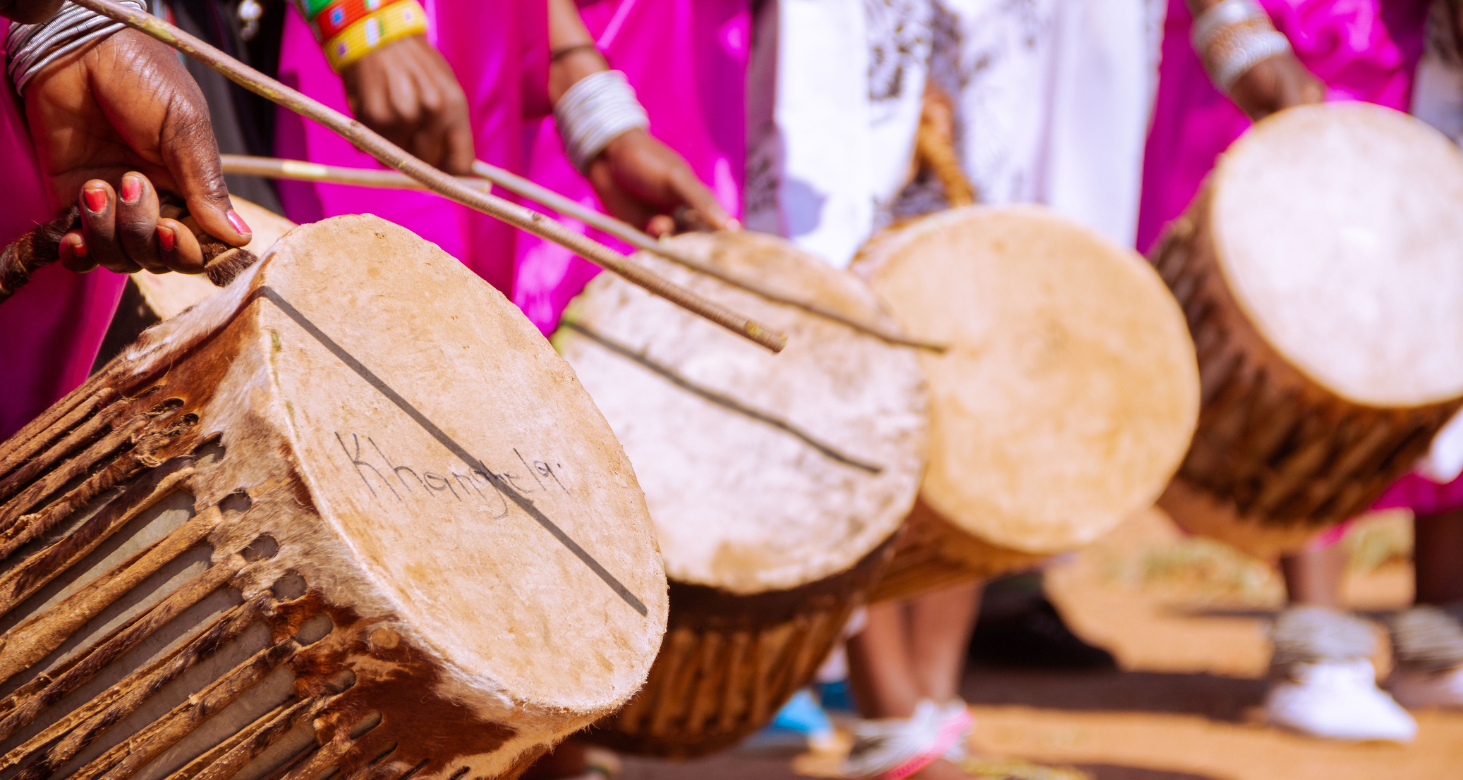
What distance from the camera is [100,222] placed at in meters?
1.01

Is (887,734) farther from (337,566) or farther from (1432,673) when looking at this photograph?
(337,566)

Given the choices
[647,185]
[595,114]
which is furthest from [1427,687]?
[595,114]

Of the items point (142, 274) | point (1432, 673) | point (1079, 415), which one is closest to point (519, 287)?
point (142, 274)

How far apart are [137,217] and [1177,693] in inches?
115

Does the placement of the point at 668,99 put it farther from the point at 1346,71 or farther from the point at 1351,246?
the point at 1346,71

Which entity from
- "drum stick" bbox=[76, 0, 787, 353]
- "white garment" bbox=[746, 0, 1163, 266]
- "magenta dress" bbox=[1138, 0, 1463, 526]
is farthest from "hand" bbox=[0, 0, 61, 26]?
"magenta dress" bbox=[1138, 0, 1463, 526]

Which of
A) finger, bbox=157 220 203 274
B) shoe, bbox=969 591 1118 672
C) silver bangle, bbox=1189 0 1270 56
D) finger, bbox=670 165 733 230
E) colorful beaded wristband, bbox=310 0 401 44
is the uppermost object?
colorful beaded wristband, bbox=310 0 401 44

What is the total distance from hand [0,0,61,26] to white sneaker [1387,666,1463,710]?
2.89 metres

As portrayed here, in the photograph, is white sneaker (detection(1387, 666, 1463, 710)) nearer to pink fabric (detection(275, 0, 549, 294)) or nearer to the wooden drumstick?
pink fabric (detection(275, 0, 549, 294))

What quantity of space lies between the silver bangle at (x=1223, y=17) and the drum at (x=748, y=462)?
127 centimetres

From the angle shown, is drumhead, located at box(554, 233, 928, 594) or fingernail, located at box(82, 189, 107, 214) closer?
fingernail, located at box(82, 189, 107, 214)

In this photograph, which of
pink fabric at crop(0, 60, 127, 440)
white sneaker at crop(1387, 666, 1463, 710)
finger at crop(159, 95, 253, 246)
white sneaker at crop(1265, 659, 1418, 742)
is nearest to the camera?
finger at crop(159, 95, 253, 246)

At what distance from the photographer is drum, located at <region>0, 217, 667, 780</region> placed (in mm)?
822

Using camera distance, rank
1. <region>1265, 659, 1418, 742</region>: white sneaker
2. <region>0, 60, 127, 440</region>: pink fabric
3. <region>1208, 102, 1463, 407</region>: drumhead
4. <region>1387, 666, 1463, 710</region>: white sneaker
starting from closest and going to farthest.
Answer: <region>0, 60, 127, 440</region>: pink fabric < <region>1208, 102, 1463, 407</region>: drumhead < <region>1265, 659, 1418, 742</region>: white sneaker < <region>1387, 666, 1463, 710</region>: white sneaker
